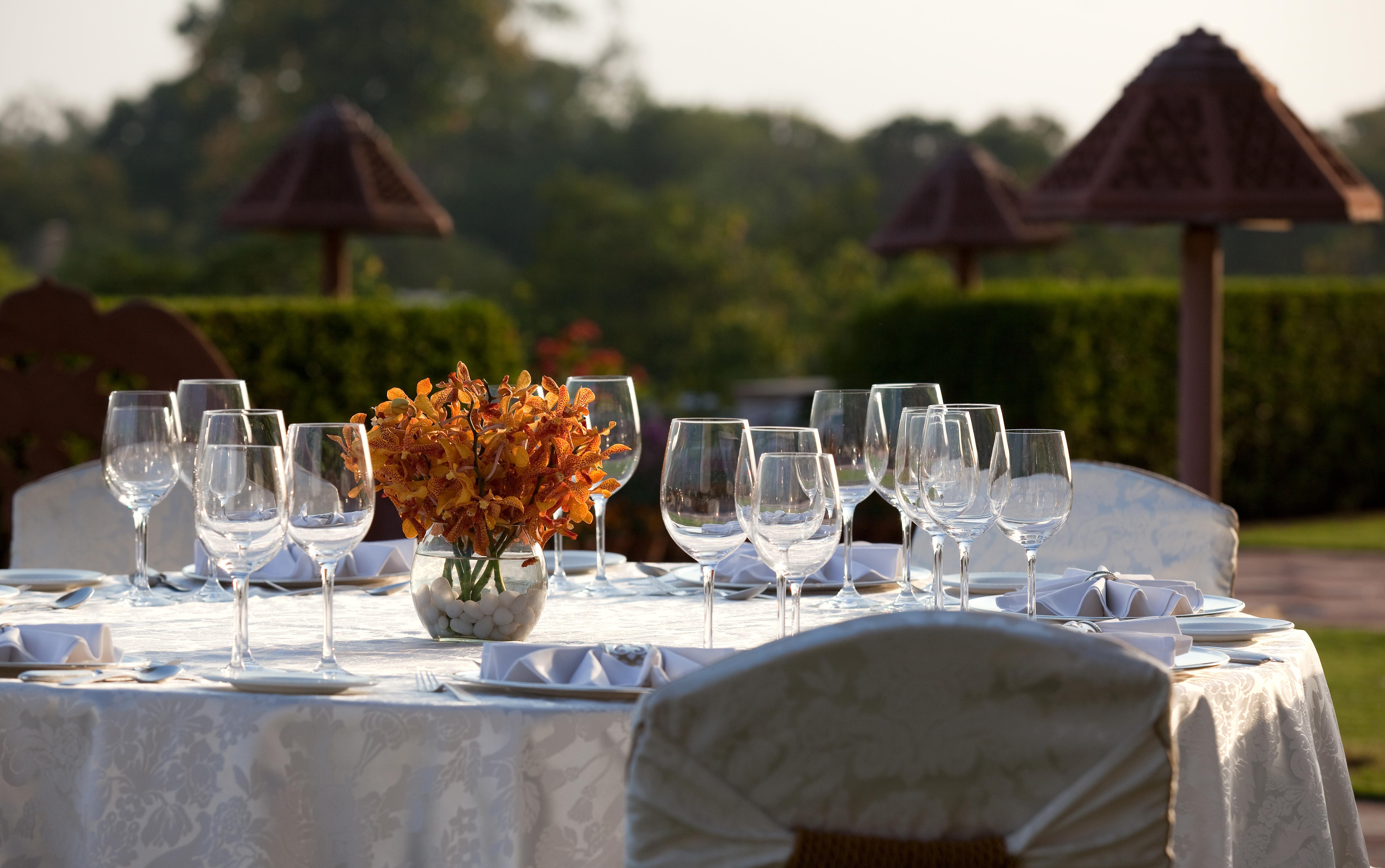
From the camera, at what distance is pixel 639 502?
28.6ft

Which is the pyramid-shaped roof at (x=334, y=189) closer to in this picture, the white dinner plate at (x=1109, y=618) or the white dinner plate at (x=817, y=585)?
the white dinner plate at (x=817, y=585)

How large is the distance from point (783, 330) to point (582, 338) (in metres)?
10.0

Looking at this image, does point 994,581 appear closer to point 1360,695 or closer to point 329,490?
point 329,490

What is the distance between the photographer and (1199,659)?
220 cm

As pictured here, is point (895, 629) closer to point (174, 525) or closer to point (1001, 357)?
point (174, 525)

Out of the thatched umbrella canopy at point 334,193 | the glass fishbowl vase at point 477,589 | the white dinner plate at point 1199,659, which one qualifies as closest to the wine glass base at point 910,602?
the white dinner plate at point 1199,659

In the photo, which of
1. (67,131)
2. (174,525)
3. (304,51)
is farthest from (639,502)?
(67,131)

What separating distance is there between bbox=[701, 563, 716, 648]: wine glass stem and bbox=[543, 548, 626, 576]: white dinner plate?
89 centimetres

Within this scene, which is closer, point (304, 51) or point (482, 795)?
point (482, 795)

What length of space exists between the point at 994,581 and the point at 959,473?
68cm

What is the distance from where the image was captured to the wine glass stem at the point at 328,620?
7.18 feet

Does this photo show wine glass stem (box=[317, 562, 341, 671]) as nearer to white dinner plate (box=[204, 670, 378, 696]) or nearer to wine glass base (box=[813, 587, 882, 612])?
white dinner plate (box=[204, 670, 378, 696])

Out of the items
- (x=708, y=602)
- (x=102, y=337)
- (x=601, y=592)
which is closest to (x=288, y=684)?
(x=708, y=602)

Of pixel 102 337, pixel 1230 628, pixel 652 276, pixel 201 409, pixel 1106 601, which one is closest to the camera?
pixel 1230 628
